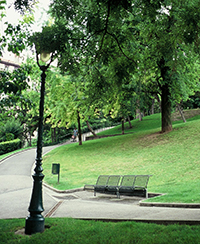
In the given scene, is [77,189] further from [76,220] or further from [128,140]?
[128,140]

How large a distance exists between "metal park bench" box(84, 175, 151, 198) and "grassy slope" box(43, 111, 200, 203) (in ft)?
2.92

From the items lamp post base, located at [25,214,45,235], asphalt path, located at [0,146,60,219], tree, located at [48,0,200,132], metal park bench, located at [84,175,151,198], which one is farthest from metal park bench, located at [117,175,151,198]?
lamp post base, located at [25,214,45,235]

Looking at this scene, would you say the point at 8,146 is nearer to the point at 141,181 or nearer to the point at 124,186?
the point at 124,186

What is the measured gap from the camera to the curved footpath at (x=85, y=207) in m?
7.41

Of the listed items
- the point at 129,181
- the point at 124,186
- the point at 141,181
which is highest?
the point at 141,181

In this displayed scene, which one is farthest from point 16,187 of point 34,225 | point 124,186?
point 34,225

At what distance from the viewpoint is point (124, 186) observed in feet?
41.1

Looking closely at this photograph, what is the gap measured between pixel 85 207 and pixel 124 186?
294cm

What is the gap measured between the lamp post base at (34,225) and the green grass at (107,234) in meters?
0.18

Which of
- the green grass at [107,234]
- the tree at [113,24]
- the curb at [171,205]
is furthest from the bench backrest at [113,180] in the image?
the green grass at [107,234]

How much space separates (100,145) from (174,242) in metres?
23.2

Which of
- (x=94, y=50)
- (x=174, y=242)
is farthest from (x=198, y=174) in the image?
(x=174, y=242)

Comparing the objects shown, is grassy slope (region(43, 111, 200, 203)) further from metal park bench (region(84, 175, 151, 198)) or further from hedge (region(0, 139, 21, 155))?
hedge (region(0, 139, 21, 155))

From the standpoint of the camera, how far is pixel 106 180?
13922 mm
